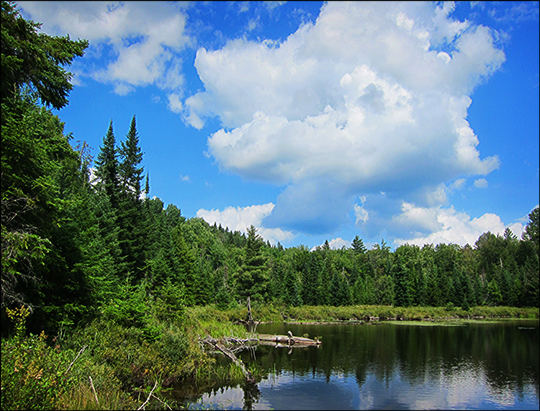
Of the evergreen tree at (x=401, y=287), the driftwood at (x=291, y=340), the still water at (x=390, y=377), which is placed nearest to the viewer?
the still water at (x=390, y=377)

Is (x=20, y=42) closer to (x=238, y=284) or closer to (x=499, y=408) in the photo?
(x=499, y=408)

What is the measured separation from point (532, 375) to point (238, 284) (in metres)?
43.5

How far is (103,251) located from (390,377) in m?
21.2

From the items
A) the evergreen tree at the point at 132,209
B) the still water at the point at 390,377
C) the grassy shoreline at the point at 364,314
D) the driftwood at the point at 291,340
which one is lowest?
the grassy shoreline at the point at 364,314

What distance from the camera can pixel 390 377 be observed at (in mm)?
20766

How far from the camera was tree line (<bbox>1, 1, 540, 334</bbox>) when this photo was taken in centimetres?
1205

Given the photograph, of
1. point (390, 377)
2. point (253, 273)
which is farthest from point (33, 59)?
point (253, 273)

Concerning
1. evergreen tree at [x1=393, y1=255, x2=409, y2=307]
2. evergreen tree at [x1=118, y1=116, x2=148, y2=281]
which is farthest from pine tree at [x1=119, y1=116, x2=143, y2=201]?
evergreen tree at [x1=393, y1=255, x2=409, y2=307]

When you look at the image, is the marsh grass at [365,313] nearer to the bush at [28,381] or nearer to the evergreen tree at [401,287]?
the evergreen tree at [401,287]

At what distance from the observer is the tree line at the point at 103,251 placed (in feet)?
39.5

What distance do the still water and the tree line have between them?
7.81 meters

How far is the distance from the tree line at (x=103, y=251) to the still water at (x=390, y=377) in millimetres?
7808

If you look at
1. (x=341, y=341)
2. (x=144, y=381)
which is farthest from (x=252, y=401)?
(x=341, y=341)

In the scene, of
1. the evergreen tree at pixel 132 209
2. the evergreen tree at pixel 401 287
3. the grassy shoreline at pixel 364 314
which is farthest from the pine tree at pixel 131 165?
the evergreen tree at pixel 401 287
